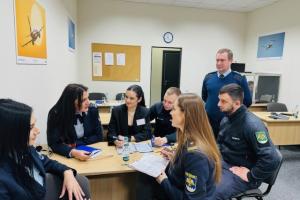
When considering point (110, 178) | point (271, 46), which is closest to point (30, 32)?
point (110, 178)

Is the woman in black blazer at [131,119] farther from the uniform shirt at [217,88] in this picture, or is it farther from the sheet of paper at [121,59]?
the sheet of paper at [121,59]

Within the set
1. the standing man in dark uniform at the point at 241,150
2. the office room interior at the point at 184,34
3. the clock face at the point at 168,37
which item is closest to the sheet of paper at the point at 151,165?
the standing man in dark uniform at the point at 241,150

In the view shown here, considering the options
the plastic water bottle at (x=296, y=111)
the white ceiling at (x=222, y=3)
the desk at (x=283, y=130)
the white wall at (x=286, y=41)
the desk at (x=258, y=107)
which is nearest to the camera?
the desk at (x=283, y=130)

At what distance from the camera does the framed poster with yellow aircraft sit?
1.80m

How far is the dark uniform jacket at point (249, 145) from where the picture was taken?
1.69 meters

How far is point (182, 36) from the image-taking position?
5.62m

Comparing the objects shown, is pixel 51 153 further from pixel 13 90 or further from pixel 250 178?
pixel 250 178

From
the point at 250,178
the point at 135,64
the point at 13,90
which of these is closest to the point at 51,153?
the point at 13,90

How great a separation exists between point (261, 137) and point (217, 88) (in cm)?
115

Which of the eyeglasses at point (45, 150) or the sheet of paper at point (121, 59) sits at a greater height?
the sheet of paper at point (121, 59)

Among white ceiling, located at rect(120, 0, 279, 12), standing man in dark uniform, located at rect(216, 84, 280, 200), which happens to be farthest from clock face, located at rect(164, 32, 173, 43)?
standing man in dark uniform, located at rect(216, 84, 280, 200)

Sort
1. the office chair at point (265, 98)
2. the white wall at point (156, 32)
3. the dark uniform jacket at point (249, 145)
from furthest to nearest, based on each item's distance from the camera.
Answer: the white wall at point (156, 32) < the office chair at point (265, 98) < the dark uniform jacket at point (249, 145)

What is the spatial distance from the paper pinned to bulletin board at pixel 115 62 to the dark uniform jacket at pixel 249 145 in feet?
12.0

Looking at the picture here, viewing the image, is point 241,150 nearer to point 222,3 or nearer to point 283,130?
point 283,130
